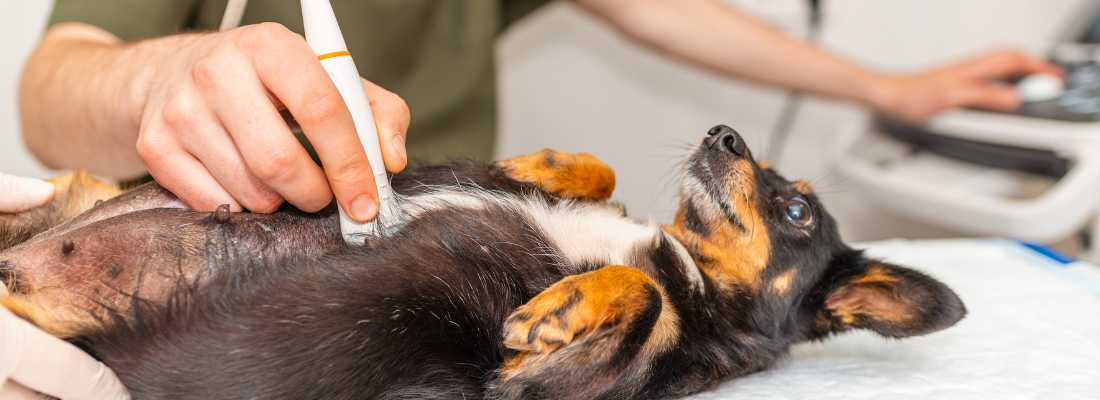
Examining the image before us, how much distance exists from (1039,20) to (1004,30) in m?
0.11

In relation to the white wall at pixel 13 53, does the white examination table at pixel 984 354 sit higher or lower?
higher

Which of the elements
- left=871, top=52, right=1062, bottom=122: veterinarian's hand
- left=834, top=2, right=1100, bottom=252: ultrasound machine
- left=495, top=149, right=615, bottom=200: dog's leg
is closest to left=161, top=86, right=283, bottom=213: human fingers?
left=495, top=149, right=615, bottom=200: dog's leg

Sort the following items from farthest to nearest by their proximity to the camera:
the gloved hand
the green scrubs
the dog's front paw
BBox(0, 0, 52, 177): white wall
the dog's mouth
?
BBox(0, 0, 52, 177): white wall, the green scrubs, the dog's mouth, the dog's front paw, the gloved hand

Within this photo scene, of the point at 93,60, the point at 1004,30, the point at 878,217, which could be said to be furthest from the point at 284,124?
the point at 1004,30

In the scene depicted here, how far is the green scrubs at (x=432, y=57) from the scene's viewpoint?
5.24 ft

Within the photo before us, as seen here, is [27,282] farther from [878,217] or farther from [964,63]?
[878,217]

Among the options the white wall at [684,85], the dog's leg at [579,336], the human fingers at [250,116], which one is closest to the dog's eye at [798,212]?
the dog's leg at [579,336]

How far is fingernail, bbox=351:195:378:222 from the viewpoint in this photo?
0.79 meters

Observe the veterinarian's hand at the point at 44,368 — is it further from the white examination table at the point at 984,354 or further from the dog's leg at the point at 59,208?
the white examination table at the point at 984,354

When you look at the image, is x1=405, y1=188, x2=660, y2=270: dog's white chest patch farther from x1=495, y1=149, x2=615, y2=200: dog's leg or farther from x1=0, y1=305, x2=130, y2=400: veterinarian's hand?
x1=0, y1=305, x2=130, y2=400: veterinarian's hand

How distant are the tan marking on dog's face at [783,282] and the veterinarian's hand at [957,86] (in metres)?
1.08

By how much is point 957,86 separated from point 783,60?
1.40 feet

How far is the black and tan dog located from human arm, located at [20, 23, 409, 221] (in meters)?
0.05

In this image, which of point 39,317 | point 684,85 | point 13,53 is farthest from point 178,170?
point 684,85
